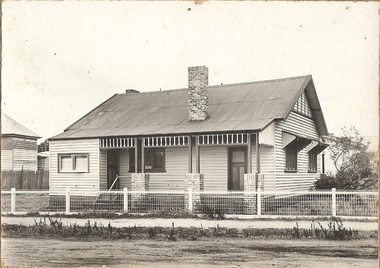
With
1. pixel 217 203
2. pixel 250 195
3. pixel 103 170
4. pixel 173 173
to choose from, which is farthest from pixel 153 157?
pixel 250 195

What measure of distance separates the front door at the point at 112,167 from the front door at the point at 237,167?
5.96 m

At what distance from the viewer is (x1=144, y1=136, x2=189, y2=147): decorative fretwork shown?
71.1 ft

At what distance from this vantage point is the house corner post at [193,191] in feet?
64.1

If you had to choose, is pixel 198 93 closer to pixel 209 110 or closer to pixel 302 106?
pixel 209 110

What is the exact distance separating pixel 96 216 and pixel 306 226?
8.10 metres

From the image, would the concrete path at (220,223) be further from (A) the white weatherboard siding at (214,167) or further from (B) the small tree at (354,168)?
(B) the small tree at (354,168)

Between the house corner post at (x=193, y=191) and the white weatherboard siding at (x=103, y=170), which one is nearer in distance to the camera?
the house corner post at (x=193, y=191)

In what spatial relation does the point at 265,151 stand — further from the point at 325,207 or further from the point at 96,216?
the point at 96,216

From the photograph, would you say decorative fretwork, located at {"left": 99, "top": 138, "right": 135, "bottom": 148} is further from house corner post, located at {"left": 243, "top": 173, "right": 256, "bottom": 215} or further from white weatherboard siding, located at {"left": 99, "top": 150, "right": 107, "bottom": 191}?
house corner post, located at {"left": 243, "top": 173, "right": 256, "bottom": 215}

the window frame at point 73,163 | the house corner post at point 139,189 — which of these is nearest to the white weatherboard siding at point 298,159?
the house corner post at point 139,189

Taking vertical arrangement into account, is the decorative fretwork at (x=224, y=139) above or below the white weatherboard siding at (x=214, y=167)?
above

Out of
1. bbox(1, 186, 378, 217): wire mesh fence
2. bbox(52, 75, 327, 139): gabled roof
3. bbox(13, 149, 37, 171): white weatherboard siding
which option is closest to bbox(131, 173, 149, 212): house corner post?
bbox(1, 186, 378, 217): wire mesh fence

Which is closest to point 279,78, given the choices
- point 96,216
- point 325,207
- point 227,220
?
point 325,207

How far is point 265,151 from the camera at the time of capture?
21844 millimetres
